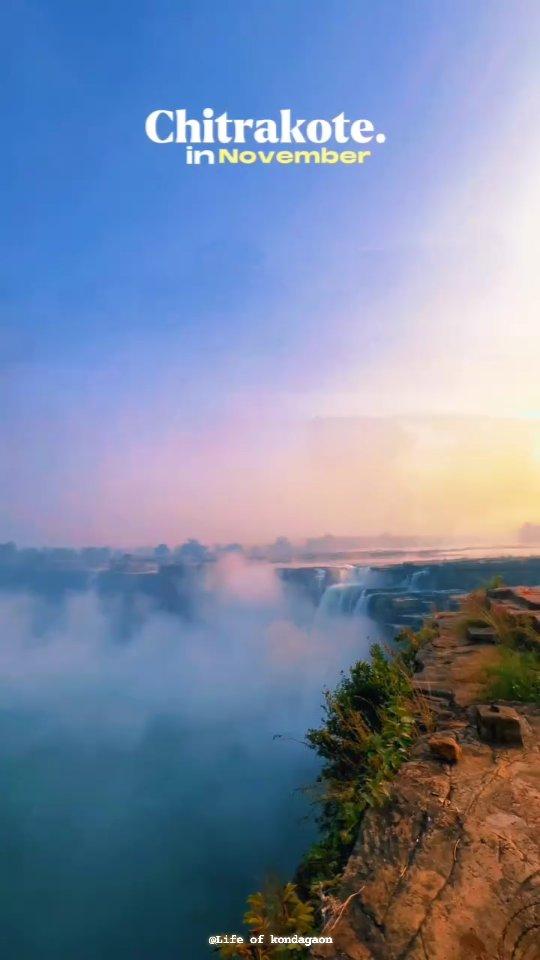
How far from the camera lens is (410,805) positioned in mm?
4922

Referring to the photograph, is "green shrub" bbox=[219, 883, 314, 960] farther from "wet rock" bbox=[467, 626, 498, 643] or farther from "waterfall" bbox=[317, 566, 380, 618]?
"waterfall" bbox=[317, 566, 380, 618]

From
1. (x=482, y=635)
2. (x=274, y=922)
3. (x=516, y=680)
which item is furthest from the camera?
(x=482, y=635)

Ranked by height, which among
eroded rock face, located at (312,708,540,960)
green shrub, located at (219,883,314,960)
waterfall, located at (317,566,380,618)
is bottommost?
waterfall, located at (317,566,380,618)

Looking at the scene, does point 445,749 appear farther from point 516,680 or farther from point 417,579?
point 417,579

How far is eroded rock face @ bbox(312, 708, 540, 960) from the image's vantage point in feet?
11.2

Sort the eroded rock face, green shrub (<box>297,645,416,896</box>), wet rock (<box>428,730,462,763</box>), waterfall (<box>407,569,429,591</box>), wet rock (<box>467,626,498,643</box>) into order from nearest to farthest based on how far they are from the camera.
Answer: the eroded rock face → green shrub (<box>297,645,416,896</box>) → wet rock (<box>428,730,462,763</box>) → wet rock (<box>467,626,498,643</box>) → waterfall (<box>407,569,429,591</box>)

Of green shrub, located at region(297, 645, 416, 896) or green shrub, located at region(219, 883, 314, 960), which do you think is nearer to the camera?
green shrub, located at region(219, 883, 314, 960)

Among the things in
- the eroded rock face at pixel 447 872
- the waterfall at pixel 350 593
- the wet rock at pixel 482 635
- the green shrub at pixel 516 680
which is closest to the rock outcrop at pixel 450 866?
the eroded rock face at pixel 447 872

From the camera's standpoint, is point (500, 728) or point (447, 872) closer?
point (447, 872)

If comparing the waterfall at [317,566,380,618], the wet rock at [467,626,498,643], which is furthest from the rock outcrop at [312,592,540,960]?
the waterfall at [317,566,380,618]

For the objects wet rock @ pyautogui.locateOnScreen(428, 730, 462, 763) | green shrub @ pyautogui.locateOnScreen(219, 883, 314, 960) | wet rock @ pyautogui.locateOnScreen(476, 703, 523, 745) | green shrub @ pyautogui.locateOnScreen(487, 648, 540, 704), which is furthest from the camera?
green shrub @ pyautogui.locateOnScreen(487, 648, 540, 704)

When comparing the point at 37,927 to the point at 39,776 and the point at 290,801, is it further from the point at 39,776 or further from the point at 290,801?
the point at 39,776

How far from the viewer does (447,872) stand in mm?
4004

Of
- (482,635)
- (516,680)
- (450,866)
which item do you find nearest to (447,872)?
(450,866)
